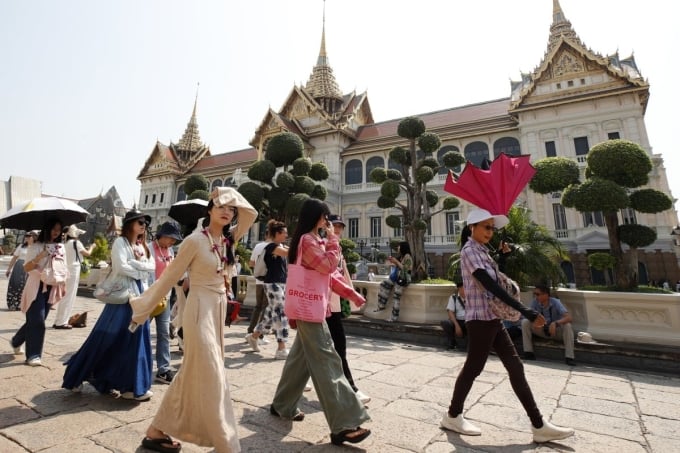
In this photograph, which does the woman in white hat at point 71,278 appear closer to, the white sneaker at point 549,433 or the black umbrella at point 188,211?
the black umbrella at point 188,211

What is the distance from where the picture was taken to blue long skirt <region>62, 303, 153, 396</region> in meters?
2.61

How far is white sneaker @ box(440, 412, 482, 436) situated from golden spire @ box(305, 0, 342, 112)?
3340cm

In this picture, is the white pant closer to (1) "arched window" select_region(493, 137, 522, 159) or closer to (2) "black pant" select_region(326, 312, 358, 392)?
(2) "black pant" select_region(326, 312, 358, 392)

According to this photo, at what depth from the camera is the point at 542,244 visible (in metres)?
6.58

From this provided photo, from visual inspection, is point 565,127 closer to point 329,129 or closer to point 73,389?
point 329,129

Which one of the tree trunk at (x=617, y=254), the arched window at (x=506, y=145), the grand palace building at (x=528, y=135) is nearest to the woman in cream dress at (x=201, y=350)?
the tree trunk at (x=617, y=254)

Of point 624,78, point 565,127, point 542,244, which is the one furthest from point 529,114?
point 542,244

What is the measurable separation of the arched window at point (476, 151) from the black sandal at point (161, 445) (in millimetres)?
24738

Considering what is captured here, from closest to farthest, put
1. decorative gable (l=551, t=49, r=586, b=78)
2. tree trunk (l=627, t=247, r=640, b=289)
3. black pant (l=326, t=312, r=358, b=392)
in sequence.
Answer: black pant (l=326, t=312, r=358, b=392), tree trunk (l=627, t=247, r=640, b=289), decorative gable (l=551, t=49, r=586, b=78)

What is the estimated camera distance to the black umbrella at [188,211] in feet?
14.0

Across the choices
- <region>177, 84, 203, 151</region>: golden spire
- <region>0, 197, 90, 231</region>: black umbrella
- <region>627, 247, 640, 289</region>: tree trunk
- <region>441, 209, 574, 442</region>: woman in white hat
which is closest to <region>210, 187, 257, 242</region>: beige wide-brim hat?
<region>441, 209, 574, 442</region>: woman in white hat

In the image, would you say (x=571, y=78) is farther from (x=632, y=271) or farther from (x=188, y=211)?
(x=188, y=211)

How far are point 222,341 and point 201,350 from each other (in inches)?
9.5

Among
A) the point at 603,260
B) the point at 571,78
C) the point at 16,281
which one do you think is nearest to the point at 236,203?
the point at 16,281
